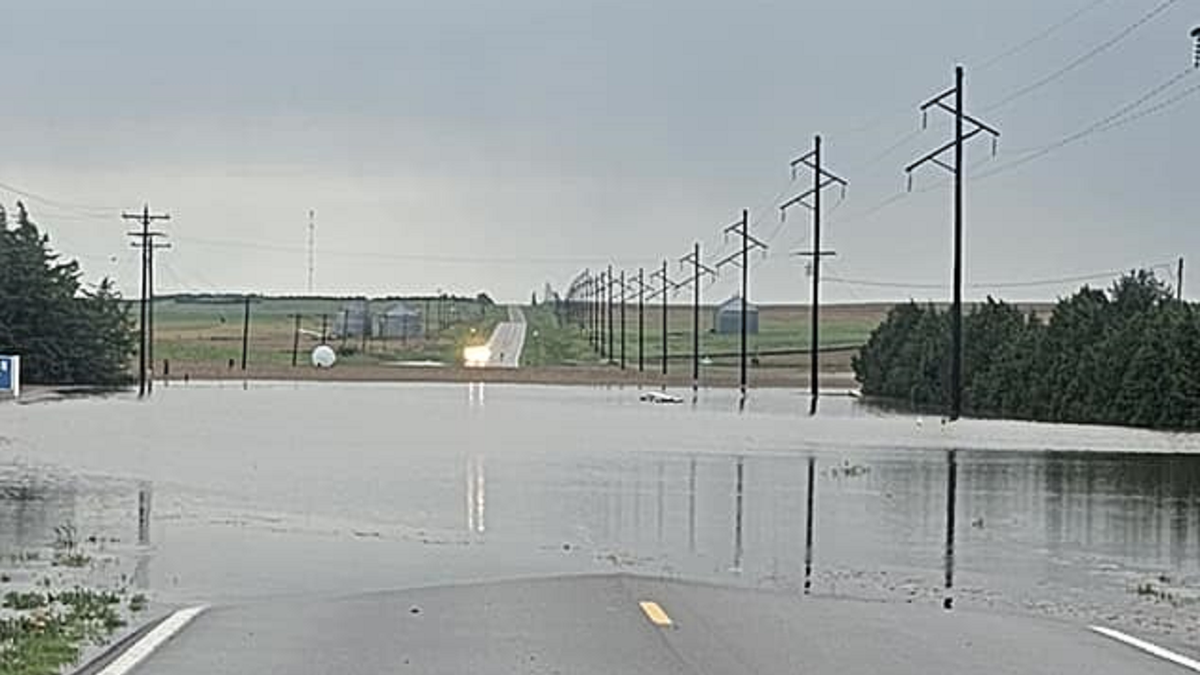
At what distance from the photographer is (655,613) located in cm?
1468

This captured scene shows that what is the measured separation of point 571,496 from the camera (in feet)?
91.8

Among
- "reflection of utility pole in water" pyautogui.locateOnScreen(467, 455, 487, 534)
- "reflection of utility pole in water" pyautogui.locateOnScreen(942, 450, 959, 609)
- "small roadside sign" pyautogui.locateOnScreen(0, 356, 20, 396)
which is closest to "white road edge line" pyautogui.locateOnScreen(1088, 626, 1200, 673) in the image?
"reflection of utility pole in water" pyautogui.locateOnScreen(942, 450, 959, 609)

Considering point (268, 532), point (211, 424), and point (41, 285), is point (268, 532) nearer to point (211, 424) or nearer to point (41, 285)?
point (211, 424)

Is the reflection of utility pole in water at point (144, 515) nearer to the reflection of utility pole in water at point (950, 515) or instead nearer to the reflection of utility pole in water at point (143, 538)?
the reflection of utility pole in water at point (143, 538)

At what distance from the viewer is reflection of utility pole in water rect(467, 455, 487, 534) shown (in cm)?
2362

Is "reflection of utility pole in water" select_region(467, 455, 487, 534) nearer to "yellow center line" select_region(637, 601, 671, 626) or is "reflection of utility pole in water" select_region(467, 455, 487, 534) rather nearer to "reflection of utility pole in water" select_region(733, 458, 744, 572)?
"reflection of utility pole in water" select_region(733, 458, 744, 572)

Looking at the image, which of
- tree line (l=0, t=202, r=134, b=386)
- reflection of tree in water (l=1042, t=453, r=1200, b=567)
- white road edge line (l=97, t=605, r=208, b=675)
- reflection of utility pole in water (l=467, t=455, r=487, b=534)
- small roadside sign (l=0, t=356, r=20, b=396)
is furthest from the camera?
tree line (l=0, t=202, r=134, b=386)

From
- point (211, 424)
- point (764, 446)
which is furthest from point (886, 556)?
point (211, 424)

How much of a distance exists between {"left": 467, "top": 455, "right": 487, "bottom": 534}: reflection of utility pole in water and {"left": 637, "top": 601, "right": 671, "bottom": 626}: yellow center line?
7503 mm

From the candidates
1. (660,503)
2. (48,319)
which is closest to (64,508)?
(660,503)

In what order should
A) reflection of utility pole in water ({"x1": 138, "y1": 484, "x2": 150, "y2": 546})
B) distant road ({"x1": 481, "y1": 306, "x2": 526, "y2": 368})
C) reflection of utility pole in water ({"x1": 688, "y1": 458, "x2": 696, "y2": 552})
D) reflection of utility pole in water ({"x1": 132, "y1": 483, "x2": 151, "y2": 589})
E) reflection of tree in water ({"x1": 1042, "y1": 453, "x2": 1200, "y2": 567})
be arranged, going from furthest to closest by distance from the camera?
distant road ({"x1": 481, "y1": 306, "x2": 526, "y2": 368}), reflection of tree in water ({"x1": 1042, "y1": 453, "x2": 1200, "y2": 567}), reflection of utility pole in water ({"x1": 688, "y1": 458, "x2": 696, "y2": 552}), reflection of utility pole in water ({"x1": 138, "y1": 484, "x2": 150, "y2": 546}), reflection of utility pole in water ({"x1": 132, "y1": 483, "x2": 151, "y2": 589})

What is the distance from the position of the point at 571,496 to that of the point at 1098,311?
4238 cm

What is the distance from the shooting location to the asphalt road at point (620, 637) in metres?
12.1

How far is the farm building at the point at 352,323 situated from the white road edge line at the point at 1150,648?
174 meters
